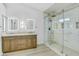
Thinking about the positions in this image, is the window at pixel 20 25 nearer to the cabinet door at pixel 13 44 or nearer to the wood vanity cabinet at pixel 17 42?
→ the wood vanity cabinet at pixel 17 42

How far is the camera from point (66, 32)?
466 cm

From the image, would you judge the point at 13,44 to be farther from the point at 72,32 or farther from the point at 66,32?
the point at 72,32

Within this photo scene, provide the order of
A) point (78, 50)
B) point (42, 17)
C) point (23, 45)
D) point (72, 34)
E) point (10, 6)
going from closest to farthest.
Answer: point (78, 50), point (72, 34), point (23, 45), point (10, 6), point (42, 17)

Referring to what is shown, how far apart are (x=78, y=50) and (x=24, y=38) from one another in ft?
8.33

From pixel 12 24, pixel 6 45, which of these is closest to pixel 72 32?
pixel 6 45

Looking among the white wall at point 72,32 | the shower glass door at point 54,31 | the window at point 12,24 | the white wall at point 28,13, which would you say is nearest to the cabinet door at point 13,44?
the window at point 12,24

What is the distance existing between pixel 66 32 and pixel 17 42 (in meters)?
2.46

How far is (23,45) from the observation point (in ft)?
15.4

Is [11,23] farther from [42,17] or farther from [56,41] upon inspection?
[56,41]

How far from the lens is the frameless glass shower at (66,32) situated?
3.90m

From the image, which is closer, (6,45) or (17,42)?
(6,45)

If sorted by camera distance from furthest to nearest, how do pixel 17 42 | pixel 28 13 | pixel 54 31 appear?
pixel 54 31, pixel 28 13, pixel 17 42

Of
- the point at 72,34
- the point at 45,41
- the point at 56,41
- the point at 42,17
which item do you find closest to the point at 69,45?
the point at 72,34

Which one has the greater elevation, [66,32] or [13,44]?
[66,32]
